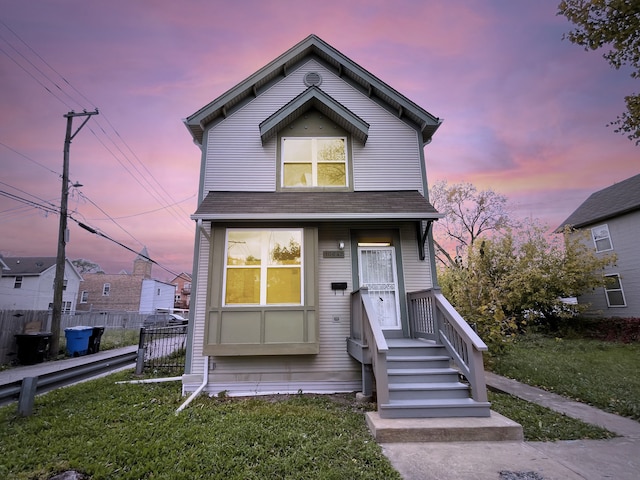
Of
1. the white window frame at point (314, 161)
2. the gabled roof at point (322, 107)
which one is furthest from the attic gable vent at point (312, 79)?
the white window frame at point (314, 161)

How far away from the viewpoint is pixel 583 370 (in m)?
8.03

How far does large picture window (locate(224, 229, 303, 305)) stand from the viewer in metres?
6.24

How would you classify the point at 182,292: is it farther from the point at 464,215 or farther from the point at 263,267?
the point at 263,267

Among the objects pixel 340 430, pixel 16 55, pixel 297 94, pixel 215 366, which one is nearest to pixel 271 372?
pixel 215 366

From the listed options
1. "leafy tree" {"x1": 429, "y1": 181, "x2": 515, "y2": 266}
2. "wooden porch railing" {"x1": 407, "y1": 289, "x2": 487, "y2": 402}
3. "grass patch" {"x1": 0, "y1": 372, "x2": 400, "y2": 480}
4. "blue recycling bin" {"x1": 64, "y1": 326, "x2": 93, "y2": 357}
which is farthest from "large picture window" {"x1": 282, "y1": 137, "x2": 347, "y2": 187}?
"leafy tree" {"x1": 429, "y1": 181, "x2": 515, "y2": 266}

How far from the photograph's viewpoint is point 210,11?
10.4 metres

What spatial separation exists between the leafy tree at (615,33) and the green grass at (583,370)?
16.1 ft

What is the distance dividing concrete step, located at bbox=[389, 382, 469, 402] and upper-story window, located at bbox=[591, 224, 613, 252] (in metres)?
17.8

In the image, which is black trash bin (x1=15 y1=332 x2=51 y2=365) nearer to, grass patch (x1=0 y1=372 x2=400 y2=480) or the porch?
grass patch (x1=0 y1=372 x2=400 y2=480)

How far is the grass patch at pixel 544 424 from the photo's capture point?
13.6 ft

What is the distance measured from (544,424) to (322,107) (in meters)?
7.81

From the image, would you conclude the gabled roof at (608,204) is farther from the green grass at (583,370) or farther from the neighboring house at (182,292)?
the neighboring house at (182,292)

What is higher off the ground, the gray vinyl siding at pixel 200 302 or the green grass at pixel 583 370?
the gray vinyl siding at pixel 200 302

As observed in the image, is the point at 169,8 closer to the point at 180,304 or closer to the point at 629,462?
the point at 629,462
